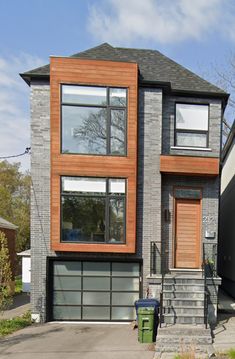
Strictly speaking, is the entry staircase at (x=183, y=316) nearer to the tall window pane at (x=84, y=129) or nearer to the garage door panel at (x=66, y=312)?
the garage door panel at (x=66, y=312)

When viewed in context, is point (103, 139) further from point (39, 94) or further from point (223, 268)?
point (223, 268)

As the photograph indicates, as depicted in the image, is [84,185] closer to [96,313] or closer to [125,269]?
[125,269]

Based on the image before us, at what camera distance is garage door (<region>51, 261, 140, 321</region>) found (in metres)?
11.2

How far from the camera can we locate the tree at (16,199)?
31.9 m

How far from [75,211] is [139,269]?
9.25 ft

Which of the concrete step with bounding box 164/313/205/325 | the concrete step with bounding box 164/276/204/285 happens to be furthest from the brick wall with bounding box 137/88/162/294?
the concrete step with bounding box 164/313/205/325

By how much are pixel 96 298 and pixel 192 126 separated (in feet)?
21.5

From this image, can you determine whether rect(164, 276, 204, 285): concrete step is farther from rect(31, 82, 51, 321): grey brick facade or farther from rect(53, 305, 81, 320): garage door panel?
rect(31, 82, 51, 321): grey brick facade

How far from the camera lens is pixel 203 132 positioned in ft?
38.9

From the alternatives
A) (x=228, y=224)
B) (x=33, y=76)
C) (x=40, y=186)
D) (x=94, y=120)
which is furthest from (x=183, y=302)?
(x=33, y=76)

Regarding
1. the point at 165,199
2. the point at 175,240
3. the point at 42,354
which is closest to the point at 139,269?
the point at 175,240

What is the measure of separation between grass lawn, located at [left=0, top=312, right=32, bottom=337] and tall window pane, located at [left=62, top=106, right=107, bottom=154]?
5.52 m

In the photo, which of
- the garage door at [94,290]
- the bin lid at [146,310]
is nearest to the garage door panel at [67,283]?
the garage door at [94,290]

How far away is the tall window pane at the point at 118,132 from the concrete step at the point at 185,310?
4.85m
